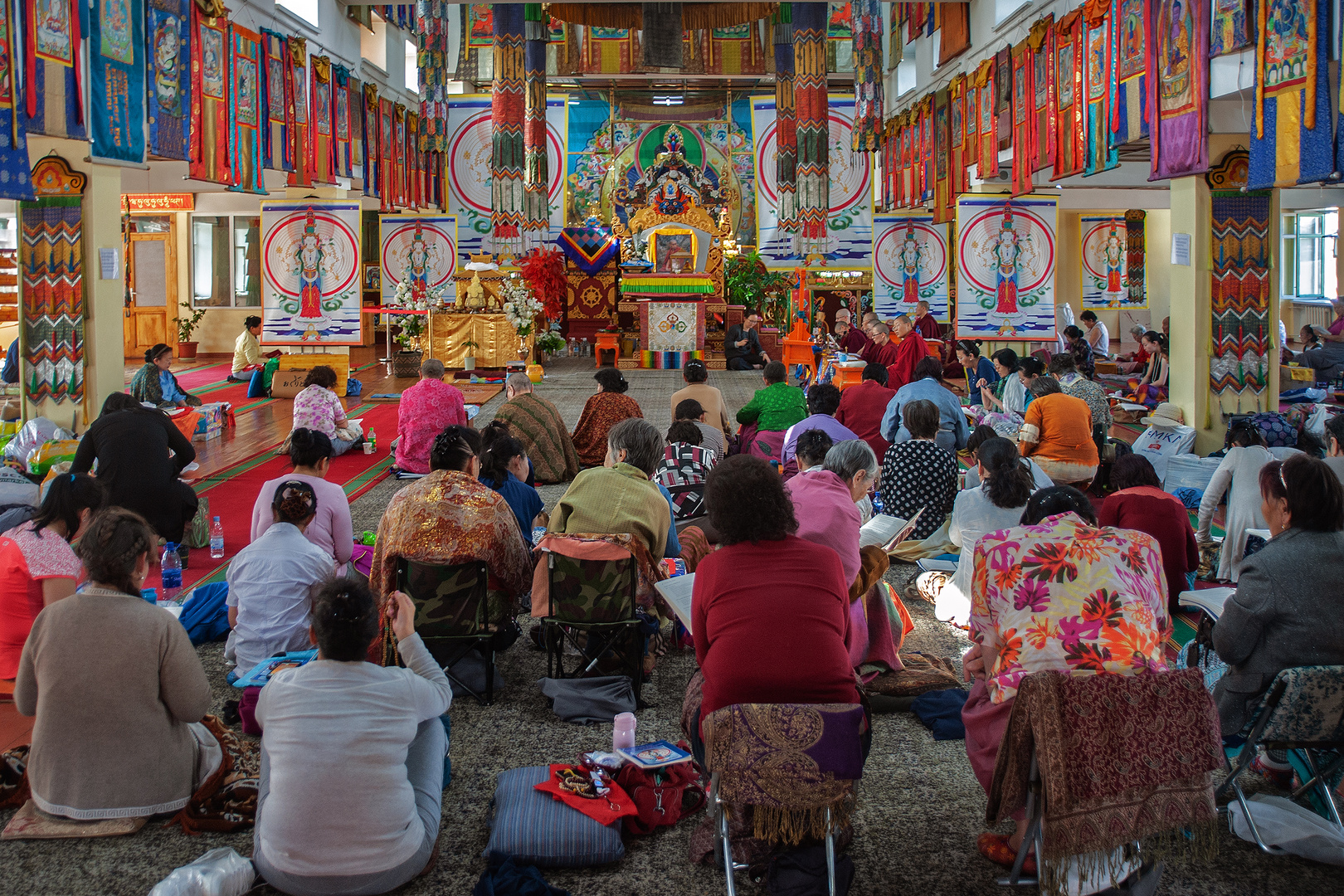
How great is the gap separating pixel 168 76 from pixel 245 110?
6.24 feet

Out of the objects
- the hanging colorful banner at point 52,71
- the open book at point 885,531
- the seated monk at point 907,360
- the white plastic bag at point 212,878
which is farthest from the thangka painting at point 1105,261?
the white plastic bag at point 212,878

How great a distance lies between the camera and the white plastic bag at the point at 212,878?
9.05 feet

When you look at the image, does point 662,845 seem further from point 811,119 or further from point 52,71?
point 811,119

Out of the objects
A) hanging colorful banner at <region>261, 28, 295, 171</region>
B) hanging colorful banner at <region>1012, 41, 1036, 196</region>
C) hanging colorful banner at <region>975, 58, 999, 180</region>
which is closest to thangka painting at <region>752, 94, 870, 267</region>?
hanging colorful banner at <region>975, 58, 999, 180</region>

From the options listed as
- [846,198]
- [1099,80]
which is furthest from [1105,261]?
[1099,80]

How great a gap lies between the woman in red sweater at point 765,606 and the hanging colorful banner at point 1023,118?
32.9 feet

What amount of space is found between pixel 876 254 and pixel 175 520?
11.7 m

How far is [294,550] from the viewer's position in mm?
4051

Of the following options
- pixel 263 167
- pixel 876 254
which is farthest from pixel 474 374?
pixel 876 254

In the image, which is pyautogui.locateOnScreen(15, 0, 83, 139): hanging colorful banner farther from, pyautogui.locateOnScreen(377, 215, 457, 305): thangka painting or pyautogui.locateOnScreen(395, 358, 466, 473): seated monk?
pyautogui.locateOnScreen(377, 215, 457, 305): thangka painting

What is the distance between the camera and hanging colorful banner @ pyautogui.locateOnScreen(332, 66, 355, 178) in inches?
564

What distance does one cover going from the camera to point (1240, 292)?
338 inches

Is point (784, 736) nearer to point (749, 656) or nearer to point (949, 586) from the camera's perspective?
point (749, 656)

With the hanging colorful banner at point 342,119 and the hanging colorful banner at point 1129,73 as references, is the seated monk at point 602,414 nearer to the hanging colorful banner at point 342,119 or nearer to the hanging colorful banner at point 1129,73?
the hanging colorful banner at point 1129,73
